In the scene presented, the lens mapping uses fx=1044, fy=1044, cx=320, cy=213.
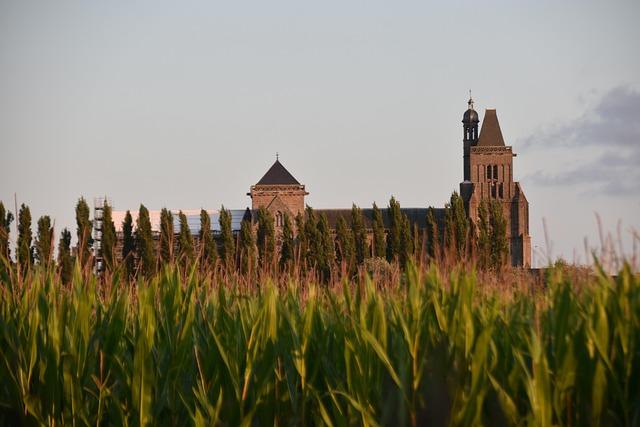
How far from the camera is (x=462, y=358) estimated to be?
5.46m

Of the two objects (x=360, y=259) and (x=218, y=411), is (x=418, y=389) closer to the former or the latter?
(x=218, y=411)

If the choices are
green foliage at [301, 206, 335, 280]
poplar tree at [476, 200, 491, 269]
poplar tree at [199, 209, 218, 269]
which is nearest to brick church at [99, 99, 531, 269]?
poplar tree at [476, 200, 491, 269]

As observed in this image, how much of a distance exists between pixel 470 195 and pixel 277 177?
47.2ft

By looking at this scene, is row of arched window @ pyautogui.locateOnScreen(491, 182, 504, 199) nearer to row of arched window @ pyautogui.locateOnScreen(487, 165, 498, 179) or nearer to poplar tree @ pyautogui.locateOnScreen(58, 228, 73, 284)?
row of arched window @ pyautogui.locateOnScreen(487, 165, 498, 179)

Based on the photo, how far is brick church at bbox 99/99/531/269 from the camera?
233ft

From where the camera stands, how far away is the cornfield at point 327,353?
5281 mm

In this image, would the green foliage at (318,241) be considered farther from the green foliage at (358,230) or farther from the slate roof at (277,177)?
the slate roof at (277,177)

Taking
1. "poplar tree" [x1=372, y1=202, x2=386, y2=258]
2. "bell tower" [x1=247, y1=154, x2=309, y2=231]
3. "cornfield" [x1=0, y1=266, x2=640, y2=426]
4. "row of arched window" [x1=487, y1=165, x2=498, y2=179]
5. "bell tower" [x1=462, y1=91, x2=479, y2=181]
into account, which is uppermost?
"bell tower" [x1=462, y1=91, x2=479, y2=181]

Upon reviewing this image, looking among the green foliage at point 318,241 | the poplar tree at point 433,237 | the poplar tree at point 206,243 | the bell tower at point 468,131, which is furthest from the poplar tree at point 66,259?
the bell tower at point 468,131

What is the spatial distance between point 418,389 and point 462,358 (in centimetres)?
30

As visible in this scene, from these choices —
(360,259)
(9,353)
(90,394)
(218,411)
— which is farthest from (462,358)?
(360,259)

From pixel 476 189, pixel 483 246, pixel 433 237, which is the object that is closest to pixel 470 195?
pixel 476 189

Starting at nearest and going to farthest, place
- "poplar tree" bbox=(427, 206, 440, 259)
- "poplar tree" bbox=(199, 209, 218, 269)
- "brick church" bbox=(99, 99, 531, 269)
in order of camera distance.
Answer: "poplar tree" bbox=(427, 206, 440, 259), "poplar tree" bbox=(199, 209, 218, 269), "brick church" bbox=(99, 99, 531, 269)

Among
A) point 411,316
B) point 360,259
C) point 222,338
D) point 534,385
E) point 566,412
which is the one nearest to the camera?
point 534,385
